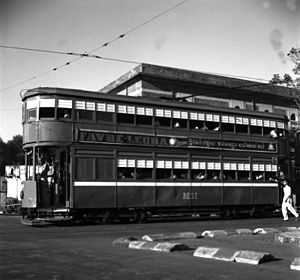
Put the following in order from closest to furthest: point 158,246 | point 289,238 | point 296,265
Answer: point 296,265, point 158,246, point 289,238

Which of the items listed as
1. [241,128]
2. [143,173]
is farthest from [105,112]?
[241,128]

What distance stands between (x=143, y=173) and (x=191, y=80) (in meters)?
15.1

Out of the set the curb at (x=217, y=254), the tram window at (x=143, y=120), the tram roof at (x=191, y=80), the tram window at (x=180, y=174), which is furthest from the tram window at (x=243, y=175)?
the curb at (x=217, y=254)

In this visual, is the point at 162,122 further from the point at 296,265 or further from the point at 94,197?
the point at 296,265

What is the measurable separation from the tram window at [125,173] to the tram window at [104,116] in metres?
1.89

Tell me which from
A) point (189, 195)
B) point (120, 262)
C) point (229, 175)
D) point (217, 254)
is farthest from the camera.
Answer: point (229, 175)

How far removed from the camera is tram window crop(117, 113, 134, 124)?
19.3 metres

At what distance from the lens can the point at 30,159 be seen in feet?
61.1

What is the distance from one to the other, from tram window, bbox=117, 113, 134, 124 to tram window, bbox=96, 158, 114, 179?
1.63m

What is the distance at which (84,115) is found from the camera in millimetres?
18531

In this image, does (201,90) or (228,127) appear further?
(201,90)

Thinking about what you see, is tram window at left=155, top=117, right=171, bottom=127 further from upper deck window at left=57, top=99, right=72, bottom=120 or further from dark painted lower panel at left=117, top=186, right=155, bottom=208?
upper deck window at left=57, top=99, right=72, bottom=120

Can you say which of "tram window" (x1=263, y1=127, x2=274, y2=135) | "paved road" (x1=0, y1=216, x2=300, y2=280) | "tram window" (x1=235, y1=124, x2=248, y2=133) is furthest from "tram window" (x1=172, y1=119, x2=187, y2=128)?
"paved road" (x1=0, y1=216, x2=300, y2=280)

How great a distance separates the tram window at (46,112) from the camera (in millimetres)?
18062
